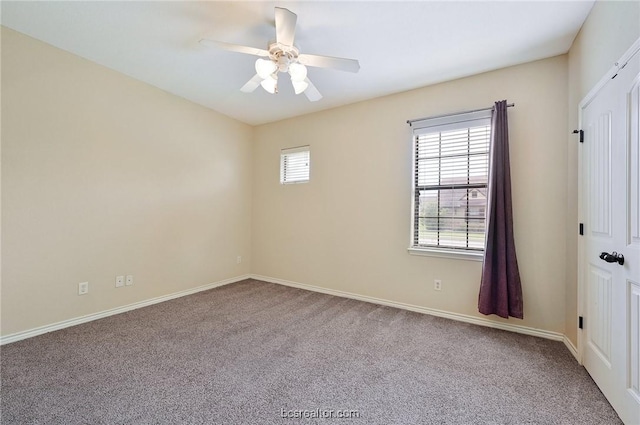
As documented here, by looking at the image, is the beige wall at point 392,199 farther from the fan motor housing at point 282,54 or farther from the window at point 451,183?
the fan motor housing at point 282,54

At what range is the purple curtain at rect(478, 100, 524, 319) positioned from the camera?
2.56 meters

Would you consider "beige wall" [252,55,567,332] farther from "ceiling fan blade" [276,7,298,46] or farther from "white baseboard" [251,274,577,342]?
"ceiling fan blade" [276,7,298,46]

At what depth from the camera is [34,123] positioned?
2461 mm

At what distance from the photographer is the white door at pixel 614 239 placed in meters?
1.44

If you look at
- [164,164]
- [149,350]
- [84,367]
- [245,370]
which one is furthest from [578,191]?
[164,164]

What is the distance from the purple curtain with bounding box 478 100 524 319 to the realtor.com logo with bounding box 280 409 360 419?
1.79m

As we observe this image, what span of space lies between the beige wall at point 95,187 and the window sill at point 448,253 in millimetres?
2975

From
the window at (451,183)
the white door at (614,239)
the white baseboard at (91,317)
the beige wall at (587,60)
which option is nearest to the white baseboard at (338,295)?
the white baseboard at (91,317)

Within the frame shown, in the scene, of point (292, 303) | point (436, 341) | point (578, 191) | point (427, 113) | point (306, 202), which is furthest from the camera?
point (306, 202)

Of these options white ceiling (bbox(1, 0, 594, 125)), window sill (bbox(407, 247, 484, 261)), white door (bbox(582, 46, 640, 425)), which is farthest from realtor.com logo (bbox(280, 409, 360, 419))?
white ceiling (bbox(1, 0, 594, 125))

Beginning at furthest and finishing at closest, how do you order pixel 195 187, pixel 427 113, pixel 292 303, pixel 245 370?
pixel 195 187 < pixel 292 303 < pixel 427 113 < pixel 245 370

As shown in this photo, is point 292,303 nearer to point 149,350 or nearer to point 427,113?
point 149,350

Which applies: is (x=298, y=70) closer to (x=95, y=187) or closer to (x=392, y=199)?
(x=392, y=199)

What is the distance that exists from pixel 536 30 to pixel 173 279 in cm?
469
